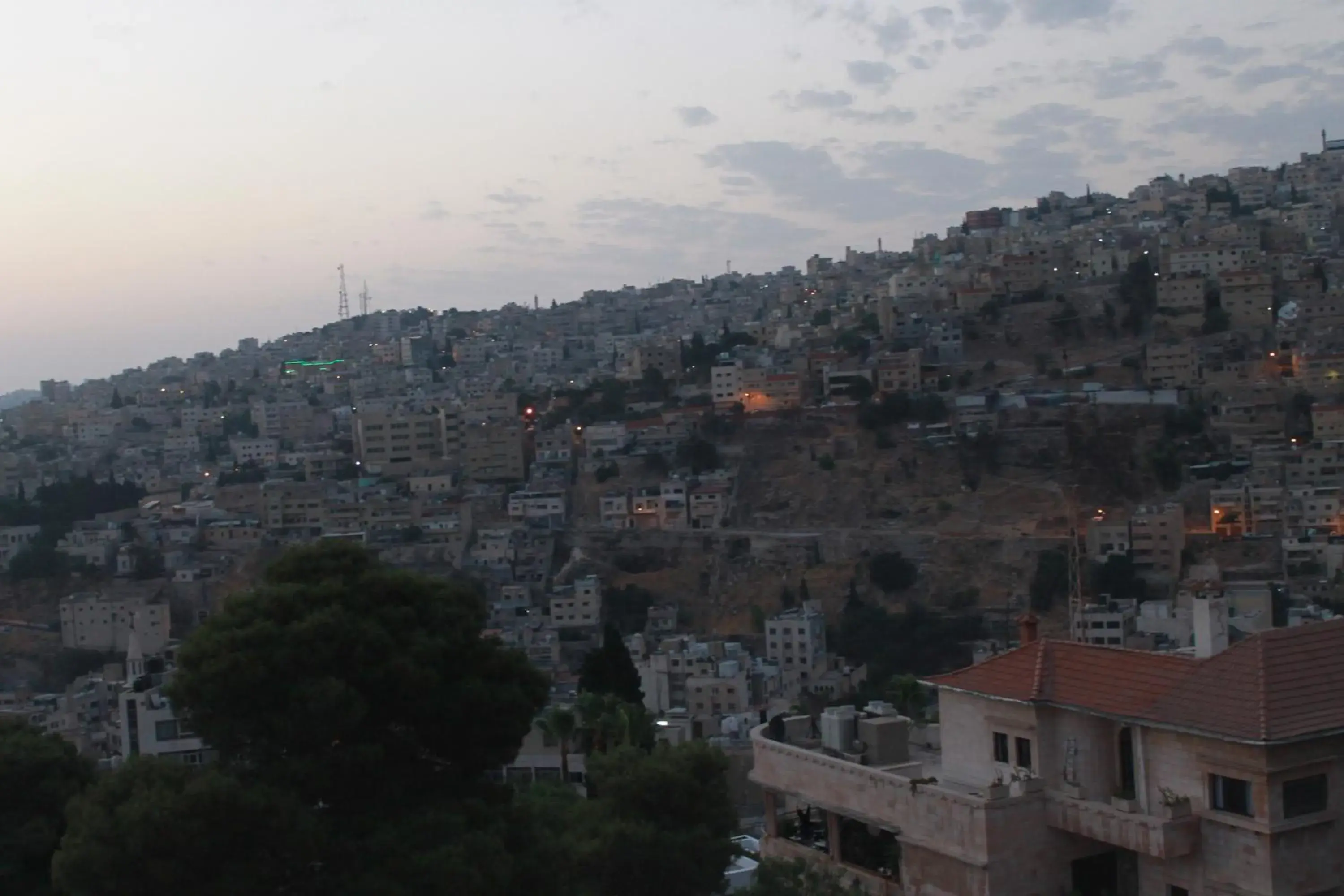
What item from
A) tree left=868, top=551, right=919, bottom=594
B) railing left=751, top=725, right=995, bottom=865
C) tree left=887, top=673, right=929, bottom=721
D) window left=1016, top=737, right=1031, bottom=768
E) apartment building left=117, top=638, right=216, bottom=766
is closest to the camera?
railing left=751, top=725, right=995, bottom=865

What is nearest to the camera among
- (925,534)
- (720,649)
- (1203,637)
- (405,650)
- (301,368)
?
(405,650)

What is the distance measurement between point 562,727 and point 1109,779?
10277 millimetres

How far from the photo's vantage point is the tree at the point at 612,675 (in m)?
22.8

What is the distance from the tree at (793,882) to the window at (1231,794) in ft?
6.75

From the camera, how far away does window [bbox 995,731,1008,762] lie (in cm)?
966

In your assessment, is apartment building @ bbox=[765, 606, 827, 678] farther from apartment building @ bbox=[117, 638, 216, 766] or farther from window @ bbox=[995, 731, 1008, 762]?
window @ bbox=[995, 731, 1008, 762]

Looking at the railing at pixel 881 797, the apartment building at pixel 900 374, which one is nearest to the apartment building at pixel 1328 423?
the apartment building at pixel 900 374

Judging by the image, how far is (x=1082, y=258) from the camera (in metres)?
64.3

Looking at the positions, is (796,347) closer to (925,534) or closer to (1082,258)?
(1082,258)

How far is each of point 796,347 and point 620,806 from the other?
182 ft

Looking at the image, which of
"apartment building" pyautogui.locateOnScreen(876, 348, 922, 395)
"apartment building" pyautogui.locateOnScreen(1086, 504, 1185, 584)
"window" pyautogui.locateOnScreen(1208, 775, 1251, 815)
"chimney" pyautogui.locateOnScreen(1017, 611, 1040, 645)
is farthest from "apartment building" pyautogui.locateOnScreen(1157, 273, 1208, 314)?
"window" pyautogui.locateOnScreen(1208, 775, 1251, 815)

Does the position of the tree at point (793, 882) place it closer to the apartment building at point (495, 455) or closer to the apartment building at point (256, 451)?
the apartment building at point (495, 455)

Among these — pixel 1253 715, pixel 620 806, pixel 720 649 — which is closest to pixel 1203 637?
pixel 1253 715

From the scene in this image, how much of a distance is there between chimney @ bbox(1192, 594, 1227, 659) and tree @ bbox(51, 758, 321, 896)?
5106mm
